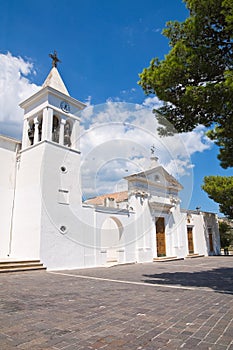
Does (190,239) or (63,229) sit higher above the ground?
(63,229)

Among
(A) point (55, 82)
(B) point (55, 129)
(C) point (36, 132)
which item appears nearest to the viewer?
(C) point (36, 132)

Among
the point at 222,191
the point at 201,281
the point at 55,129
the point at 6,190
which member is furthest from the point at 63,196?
the point at 222,191

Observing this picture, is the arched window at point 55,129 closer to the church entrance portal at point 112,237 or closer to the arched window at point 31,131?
the arched window at point 31,131

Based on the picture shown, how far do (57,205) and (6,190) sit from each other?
2.94 m

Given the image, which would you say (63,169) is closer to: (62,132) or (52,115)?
(62,132)

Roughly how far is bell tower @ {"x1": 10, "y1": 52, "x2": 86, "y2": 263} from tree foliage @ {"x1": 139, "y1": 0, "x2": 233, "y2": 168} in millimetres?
7112

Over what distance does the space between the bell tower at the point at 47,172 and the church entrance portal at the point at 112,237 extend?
354cm

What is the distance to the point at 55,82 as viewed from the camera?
13898 mm

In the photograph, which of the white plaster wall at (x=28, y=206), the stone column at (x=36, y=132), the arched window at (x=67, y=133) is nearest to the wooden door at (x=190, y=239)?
the arched window at (x=67, y=133)

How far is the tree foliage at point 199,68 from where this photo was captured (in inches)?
205

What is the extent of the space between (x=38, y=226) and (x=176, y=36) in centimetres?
884

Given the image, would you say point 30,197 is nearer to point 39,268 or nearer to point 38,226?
point 38,226

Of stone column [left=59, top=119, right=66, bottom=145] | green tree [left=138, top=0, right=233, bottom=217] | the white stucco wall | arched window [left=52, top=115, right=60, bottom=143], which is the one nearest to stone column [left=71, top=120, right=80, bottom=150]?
stone column [left=59, top=119, right=66, bottom=145]

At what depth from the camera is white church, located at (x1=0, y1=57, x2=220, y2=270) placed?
11.3 m
